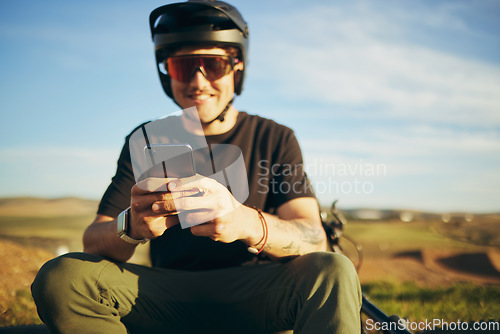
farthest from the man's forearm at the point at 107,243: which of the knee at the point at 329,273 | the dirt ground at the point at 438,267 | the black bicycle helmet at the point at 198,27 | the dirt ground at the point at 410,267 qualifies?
the dirt ground at the point at 438,267

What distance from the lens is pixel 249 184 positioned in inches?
105

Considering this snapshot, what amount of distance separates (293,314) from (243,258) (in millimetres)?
610

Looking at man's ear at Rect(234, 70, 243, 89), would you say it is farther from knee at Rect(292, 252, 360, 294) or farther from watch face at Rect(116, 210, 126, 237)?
knee at Rect(292, 252, 360, 294)

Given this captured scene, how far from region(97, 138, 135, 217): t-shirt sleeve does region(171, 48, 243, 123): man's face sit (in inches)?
25.4

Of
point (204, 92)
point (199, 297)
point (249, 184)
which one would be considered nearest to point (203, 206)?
point (199, 297)

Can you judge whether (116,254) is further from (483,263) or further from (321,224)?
(483,263)

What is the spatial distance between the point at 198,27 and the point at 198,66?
14.1 inches

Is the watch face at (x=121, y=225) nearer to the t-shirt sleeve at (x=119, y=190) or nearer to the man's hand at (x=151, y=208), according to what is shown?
the man's hand at (x=151, y=208)

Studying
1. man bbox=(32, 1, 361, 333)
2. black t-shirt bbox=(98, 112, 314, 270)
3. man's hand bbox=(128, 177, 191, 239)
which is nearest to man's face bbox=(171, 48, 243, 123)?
man bbox=(32, 1, 361, 333)

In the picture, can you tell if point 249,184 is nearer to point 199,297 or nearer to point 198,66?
point 199,297

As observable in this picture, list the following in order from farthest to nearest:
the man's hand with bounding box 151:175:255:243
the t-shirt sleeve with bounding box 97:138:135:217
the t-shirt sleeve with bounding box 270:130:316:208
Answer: the t-shirt sleeve with bounding box 270:130:316:208
the t-shirt sleeve with bounding box 97:138:135:217
the man's hand with bounding box 151:175:255:243

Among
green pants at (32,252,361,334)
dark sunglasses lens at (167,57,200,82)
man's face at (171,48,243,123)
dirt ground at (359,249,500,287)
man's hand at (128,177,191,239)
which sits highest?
dark sunglasses lens at (167,57,200,82)

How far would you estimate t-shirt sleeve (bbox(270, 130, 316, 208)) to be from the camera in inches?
101

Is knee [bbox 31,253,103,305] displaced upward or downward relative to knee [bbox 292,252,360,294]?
downward
